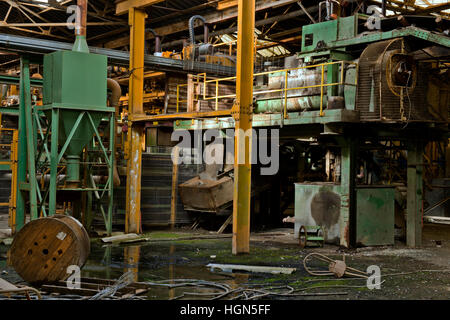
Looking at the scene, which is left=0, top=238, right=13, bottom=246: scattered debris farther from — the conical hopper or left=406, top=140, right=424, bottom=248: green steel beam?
left=406, top=140, right=424, bottom=248: green steel beam

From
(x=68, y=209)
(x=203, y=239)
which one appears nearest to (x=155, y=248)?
(x=203, y=239)

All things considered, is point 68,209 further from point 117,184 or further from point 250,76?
point 250,76

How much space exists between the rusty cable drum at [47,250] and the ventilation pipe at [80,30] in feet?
19.3

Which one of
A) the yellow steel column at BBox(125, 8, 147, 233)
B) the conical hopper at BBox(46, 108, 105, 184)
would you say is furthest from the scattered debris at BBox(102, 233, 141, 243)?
the conical hopper at BBox(46, 108, 105, 184)

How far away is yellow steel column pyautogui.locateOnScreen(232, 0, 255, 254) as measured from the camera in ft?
42.1

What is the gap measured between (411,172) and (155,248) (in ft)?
23.5

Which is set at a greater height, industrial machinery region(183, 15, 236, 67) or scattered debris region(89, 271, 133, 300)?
industrial machinery region(183, 15, 236, 67)

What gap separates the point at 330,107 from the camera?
1364 centimetres

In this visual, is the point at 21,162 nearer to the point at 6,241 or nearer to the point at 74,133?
the point at 74,133

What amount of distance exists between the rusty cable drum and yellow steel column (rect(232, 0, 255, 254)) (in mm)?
4457

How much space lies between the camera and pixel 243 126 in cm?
1286

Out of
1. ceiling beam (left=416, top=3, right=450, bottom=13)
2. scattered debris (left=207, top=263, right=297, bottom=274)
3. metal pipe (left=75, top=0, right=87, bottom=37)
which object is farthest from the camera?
ceiling beam (left=416, top=3, right=450, bottom=13)

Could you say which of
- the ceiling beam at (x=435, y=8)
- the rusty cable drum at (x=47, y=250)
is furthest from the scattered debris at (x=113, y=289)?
the ceiling beam at (x=435, y=8)

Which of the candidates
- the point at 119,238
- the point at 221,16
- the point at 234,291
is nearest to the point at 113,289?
the point at 234,291
